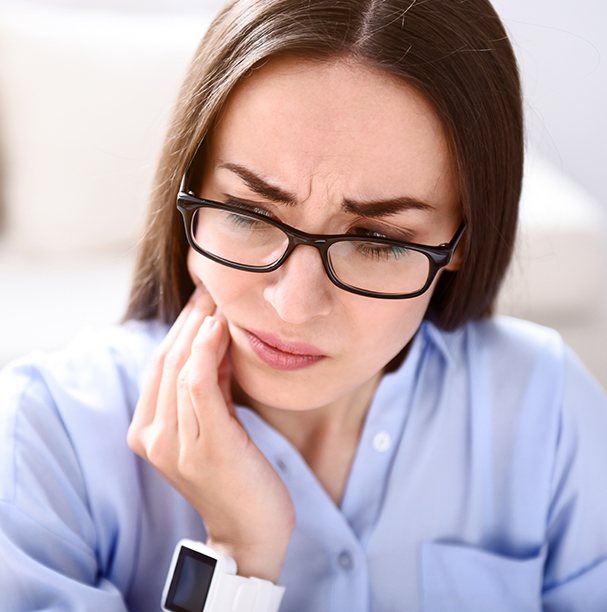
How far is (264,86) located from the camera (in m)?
1.14

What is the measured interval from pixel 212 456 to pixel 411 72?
55 centimetres

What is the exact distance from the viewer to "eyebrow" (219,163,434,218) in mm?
1134

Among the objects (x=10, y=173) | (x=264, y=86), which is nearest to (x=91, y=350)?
(x=264, y=86)

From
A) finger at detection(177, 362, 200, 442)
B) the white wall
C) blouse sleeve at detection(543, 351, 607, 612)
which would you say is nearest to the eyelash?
finger at detection(177, 362, 200, 442)

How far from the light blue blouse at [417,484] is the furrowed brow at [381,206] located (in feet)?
1.24

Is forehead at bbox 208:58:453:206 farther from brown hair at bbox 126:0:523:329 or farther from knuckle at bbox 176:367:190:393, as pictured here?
knuckle at bbox 176:367:190:393

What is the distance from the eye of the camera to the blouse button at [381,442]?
4.71 feet

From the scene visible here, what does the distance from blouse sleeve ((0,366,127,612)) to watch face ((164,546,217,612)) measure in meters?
0.07

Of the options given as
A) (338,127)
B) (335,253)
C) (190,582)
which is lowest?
(190,582)

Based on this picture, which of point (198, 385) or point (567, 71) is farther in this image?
point (567, 71)

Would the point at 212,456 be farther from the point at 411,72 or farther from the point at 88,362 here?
the point at 411,72

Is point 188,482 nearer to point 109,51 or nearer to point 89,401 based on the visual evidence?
point 89,401

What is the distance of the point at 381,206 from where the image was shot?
1.14 meters

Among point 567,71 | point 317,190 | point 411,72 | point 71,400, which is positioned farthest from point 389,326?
point 567,71
